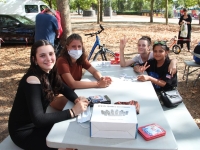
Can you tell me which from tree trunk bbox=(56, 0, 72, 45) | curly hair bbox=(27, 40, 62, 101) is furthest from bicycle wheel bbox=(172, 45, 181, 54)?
curly hair bbox=(27, 40, 62, 101)

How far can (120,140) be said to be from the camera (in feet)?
4.39

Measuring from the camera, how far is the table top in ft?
4.25

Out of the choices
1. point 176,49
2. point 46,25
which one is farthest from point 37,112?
point 176,49

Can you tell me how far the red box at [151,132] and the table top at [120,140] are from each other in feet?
0.07

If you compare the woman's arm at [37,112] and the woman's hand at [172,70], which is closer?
the woman's arm at [37,112]

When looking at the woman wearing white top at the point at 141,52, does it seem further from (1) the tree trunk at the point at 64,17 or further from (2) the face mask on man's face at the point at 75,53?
(1) the tree trunk at the point at 64,17

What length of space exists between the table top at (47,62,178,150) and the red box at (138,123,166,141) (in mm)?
22

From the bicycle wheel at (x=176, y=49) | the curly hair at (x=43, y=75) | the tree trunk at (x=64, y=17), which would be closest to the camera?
the curly hair at (x=43, y=75)

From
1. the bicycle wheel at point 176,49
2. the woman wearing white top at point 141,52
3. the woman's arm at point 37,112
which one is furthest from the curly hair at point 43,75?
the bicycle wheel at point 176,49

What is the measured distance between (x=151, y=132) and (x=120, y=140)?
0.21m

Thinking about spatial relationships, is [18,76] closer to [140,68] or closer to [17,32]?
[140,68]

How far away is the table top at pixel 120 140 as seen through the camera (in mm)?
1295

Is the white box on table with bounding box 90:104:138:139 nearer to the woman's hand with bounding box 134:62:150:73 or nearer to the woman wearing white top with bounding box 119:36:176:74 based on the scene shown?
the woman's hand with bounding box 134:62:150:73

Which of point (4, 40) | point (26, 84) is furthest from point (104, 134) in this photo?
point (4, 40)
